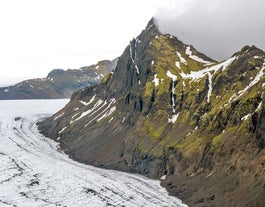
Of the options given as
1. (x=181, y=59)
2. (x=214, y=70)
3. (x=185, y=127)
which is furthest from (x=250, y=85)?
(x=181, y=59)

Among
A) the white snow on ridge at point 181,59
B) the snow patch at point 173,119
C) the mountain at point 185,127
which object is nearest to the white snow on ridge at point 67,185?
the mountain at point 185,127

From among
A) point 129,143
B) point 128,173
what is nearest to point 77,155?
point 129,143

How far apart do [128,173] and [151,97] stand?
36704mm

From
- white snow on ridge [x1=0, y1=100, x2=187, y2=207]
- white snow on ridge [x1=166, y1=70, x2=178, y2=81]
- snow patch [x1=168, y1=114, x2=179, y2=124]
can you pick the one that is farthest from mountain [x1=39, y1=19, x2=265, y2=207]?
white snow on ridge [x1=0, y1=100, x2=187, y2=207]

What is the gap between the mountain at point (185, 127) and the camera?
95600 millimetres

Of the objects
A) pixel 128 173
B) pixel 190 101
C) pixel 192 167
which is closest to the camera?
pixel 192 167

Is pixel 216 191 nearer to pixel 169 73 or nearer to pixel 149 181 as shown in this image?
pixel 149 181

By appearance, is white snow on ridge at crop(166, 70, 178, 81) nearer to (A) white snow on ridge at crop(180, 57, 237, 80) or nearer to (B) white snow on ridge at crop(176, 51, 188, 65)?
(A) white snow on ridge at crop(180, 57, 237, 80)

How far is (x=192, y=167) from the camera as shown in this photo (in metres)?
110

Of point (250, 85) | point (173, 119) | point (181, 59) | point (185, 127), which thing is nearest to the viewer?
point (250, 85)

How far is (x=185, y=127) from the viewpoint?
131 meters

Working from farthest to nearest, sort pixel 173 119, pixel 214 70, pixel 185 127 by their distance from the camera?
pixel 214 70 < pixel 173 119 < pixel 185 127

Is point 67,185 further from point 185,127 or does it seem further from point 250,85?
point 250,85

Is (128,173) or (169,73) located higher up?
(169,73)
